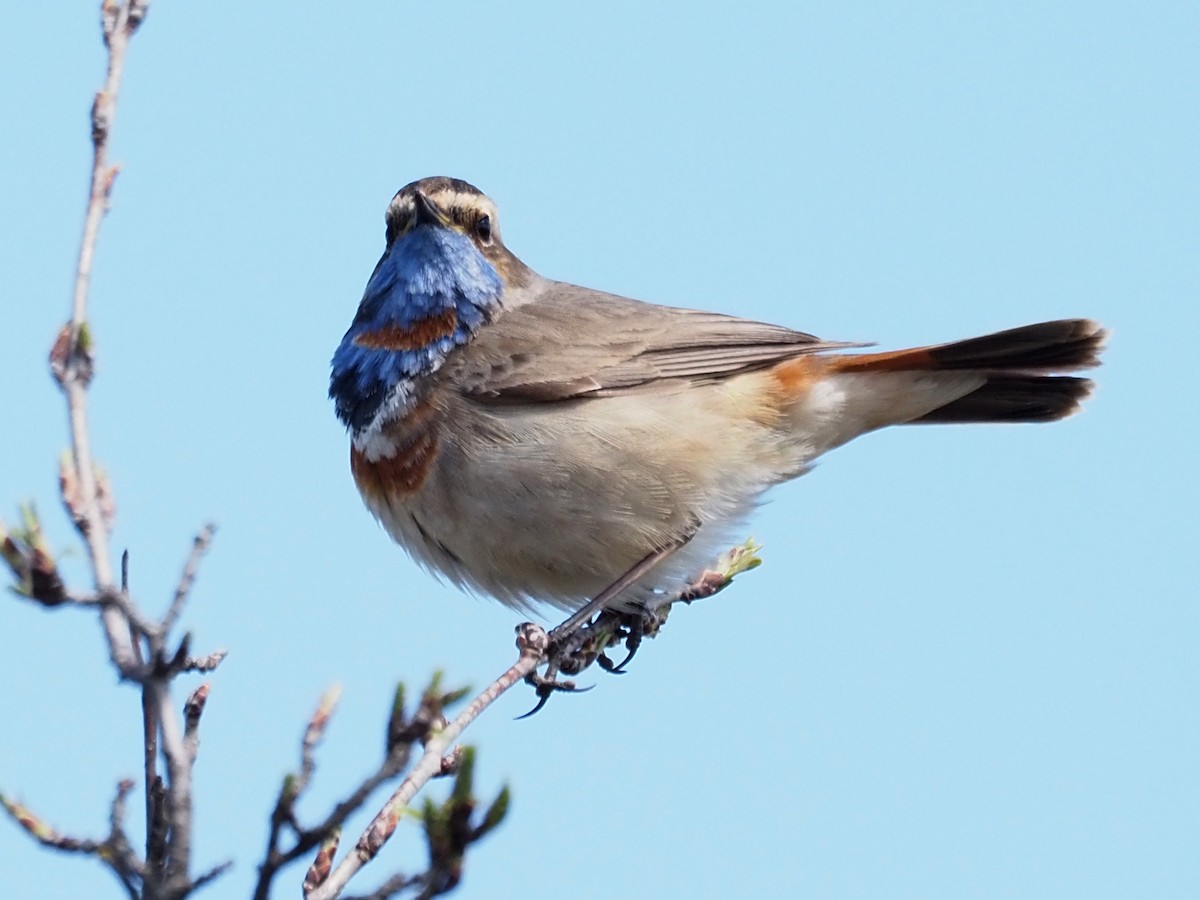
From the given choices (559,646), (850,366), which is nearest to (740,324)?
(850,366)

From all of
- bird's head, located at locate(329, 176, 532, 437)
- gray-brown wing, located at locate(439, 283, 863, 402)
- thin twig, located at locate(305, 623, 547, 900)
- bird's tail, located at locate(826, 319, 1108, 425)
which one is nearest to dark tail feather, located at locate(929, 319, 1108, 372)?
bird's tail, located at locate(826, 319, 1108, 425)

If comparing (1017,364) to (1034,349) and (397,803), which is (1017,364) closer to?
(1034,349)

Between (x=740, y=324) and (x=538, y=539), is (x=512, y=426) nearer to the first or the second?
(x=538, y=539)

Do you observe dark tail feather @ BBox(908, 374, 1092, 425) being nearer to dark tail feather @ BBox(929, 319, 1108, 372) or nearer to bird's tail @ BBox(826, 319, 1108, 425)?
bird's tail @ BBox(826, 319, 1108, 425)

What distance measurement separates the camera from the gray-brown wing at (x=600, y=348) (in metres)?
6.78

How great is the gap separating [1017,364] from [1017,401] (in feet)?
1.03

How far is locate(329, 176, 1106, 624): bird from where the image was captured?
6.53 m

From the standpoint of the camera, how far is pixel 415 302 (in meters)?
7.09

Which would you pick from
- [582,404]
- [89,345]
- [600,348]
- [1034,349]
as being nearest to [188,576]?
[89,345]

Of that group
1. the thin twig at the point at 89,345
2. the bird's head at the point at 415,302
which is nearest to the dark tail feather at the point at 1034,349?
the bird's head at the point at 415,302

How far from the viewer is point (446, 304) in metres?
7.11

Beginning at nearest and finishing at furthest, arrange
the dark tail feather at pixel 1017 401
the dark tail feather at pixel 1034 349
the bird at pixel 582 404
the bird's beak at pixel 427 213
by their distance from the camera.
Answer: the bird at pixel 582 404 → the bird's beak at pixel 427 213 → the dark tail feather at pixel 1034 349 → the dark tail feather at pixel 1017 401

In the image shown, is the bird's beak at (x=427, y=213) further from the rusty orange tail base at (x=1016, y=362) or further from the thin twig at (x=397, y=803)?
the thin twig at (x=397, y=803)

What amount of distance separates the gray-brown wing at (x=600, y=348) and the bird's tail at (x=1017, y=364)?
0.27 m
